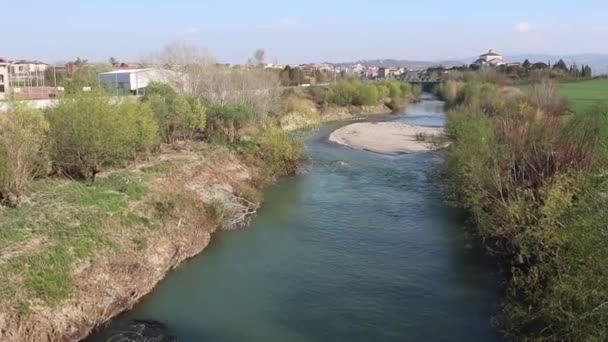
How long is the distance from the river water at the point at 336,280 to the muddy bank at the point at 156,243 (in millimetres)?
559

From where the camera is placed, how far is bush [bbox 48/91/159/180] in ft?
77.5

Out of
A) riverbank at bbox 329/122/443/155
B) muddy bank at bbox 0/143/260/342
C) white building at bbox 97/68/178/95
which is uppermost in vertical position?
white building at bbox 97/68/178/95

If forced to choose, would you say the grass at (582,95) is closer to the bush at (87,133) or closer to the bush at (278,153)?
the bush at (278,153)

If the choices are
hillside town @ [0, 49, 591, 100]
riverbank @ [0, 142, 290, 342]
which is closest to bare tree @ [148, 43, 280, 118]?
hillside town @ [0, 49, 591, 100]

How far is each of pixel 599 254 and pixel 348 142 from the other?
41.3 metres

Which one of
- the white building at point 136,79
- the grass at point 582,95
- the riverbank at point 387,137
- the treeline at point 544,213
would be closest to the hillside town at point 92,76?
the white building at point 136,79

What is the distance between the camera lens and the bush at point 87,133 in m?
23.6

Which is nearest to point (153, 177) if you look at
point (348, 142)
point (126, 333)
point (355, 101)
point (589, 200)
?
point (126, 333)

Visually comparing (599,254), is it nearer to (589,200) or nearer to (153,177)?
(589,200)

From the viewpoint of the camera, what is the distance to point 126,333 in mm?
15047

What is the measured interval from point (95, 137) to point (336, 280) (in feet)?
40.9

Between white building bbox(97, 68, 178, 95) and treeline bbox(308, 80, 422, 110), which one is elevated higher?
white building bbox(97, 68, 178, 95)

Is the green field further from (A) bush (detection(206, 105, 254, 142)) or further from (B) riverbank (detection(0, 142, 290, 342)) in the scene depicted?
(B) riverbank (detection(0, 142, 290, 342))

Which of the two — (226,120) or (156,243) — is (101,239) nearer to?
(156,243)
